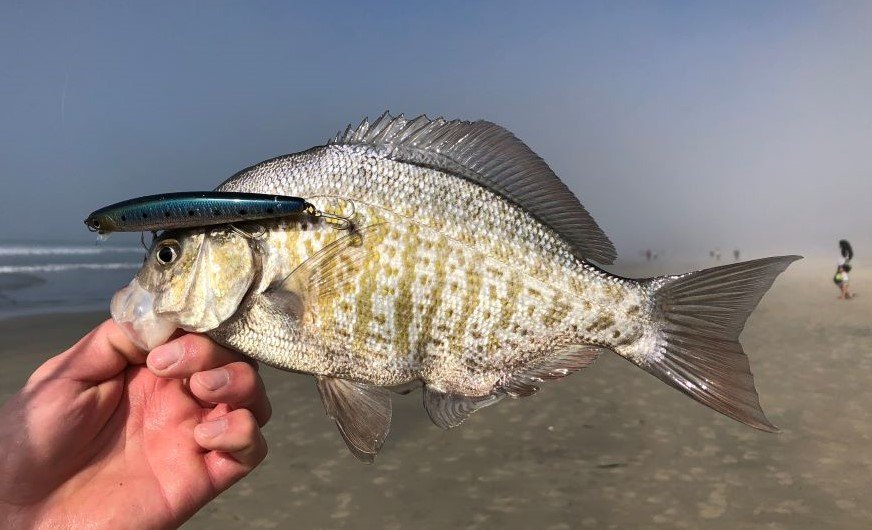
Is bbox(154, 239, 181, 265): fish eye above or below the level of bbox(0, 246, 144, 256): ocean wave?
below

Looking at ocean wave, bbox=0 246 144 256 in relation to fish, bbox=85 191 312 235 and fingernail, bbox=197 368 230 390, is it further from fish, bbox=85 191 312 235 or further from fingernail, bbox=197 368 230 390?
fish, bbox=85 191 312 235

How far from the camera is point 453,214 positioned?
6.88 feet

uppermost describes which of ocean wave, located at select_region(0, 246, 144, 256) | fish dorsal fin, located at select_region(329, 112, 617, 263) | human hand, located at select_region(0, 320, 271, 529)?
ocean wave, located at select_region(0, 246, 144, 256)

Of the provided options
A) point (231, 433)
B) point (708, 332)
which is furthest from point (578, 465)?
point (231, 433)

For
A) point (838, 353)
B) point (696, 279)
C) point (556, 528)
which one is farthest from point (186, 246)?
point (838, 353)

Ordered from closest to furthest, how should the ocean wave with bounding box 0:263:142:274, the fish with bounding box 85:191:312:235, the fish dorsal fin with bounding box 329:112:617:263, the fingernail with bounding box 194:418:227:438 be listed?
the fish with bounding box 85:191:312:235 → the fish dorsal fin with bounding box 329:112:617:263 → the fingernail with bounding box 194:418:227:438 → the ocean wave with bounding box 0:263:142:274

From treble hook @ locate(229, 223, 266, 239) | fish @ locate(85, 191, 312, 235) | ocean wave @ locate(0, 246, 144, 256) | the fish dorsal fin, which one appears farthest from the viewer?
ocean wave @ locate(0, 246, 144, 256)

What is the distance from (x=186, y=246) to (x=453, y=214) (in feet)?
2.91

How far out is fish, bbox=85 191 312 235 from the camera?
5.49 ft

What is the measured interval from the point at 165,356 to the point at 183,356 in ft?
0.19

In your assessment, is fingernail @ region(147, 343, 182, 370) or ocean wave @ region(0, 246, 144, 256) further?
ocean wave @ region(0, 246, 144, 256)

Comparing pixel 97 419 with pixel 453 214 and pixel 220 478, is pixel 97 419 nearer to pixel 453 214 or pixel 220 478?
pixel 220 478

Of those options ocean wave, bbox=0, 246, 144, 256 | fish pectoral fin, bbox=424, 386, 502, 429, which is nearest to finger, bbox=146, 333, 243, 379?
fish pectoral fin, bbox=424, 386, 502, 429

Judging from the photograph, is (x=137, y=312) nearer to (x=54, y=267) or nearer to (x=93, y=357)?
→ (x=93, y=357)
